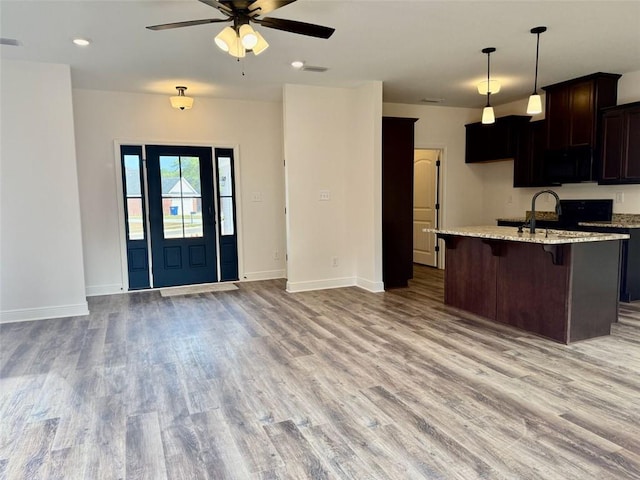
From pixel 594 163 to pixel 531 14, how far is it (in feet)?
8.60

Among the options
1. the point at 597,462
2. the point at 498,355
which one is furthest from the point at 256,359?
the point at 597,462

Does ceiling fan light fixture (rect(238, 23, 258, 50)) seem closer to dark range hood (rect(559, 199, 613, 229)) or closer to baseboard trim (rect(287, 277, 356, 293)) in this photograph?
baseboard trim (rect(287, 277, 356, 293))

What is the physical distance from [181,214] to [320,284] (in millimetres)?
2242

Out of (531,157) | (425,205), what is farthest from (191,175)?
(531,157)

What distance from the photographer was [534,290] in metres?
3.60

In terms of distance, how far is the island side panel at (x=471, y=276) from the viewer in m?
4.05

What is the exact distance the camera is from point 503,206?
22.3ft

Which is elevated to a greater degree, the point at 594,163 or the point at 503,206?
the point at 594,163

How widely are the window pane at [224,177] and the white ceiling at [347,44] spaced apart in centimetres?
100

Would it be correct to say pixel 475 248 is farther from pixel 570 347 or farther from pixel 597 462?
pixel 597 462

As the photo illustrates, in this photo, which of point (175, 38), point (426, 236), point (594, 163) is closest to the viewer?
point (175, 38)

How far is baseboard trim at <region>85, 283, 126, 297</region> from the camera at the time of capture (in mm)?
5531

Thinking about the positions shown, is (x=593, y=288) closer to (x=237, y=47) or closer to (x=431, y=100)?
(x=237, y=47)

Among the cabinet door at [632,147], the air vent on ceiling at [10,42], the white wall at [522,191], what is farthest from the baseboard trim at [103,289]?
the cabinet door at [632,147]
